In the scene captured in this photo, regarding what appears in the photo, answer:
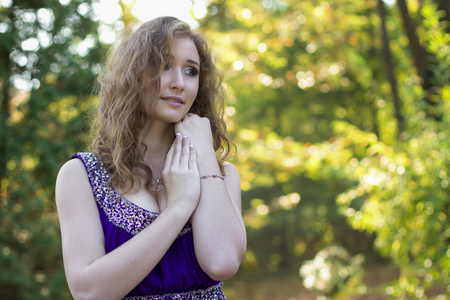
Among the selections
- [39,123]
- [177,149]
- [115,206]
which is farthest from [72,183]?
[39,123]

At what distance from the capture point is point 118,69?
5.77 feet

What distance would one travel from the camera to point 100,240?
1.43 meters

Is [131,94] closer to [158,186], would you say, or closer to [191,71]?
[191,71]

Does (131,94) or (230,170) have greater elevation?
(131,94)

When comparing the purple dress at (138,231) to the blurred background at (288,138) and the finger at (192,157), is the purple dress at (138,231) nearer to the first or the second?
the finger at (192,157)

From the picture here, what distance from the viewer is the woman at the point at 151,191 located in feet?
4.51

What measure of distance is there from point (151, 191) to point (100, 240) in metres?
0.29

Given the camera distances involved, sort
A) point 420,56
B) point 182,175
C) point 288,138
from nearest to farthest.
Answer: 1. point 182,175
2. point 420,56
3. point 288,138

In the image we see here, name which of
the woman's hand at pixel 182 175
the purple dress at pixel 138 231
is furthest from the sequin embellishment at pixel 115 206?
the woman's hand at pixel 182 175

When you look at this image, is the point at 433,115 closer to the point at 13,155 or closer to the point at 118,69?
the point at 118,69

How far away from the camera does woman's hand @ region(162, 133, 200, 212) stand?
152cm

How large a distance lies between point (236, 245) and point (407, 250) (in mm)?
3627

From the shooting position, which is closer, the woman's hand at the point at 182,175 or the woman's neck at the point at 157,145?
the woman's hand at the point at 182,175

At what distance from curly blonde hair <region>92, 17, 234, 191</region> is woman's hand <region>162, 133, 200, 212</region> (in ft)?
0.37
